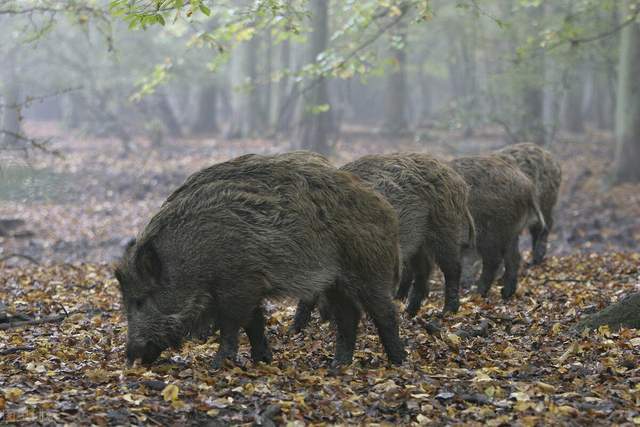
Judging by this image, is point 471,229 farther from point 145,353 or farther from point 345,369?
point 145,353

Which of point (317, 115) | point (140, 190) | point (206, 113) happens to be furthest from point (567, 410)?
point (206, 113)

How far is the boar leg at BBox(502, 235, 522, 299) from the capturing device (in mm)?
8938

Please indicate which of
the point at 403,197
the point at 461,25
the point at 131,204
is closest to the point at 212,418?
the point at 403,197

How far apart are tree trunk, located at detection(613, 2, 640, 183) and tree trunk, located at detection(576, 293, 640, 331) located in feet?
40.9

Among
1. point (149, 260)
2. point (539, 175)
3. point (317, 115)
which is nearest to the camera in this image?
point (149, 260)

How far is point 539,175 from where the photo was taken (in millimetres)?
10773

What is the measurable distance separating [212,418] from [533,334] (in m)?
3.33

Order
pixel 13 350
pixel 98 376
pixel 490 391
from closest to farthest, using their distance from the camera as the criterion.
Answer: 1. pixel 490 391
2. pixel 98 376
3. pixel 13 350

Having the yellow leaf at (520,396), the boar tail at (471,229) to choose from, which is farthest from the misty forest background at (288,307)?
the boar tail at (471,229)

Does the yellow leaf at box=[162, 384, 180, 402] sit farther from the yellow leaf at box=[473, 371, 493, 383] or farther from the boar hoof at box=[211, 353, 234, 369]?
the yellow leaf at box=[473, 371, 493, 383]

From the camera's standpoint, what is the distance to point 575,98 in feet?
105

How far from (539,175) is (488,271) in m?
2.33

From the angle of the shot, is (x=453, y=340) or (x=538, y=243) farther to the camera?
(x=538, y=243)

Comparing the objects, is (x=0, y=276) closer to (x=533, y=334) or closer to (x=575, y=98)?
(x=533, y=334)
